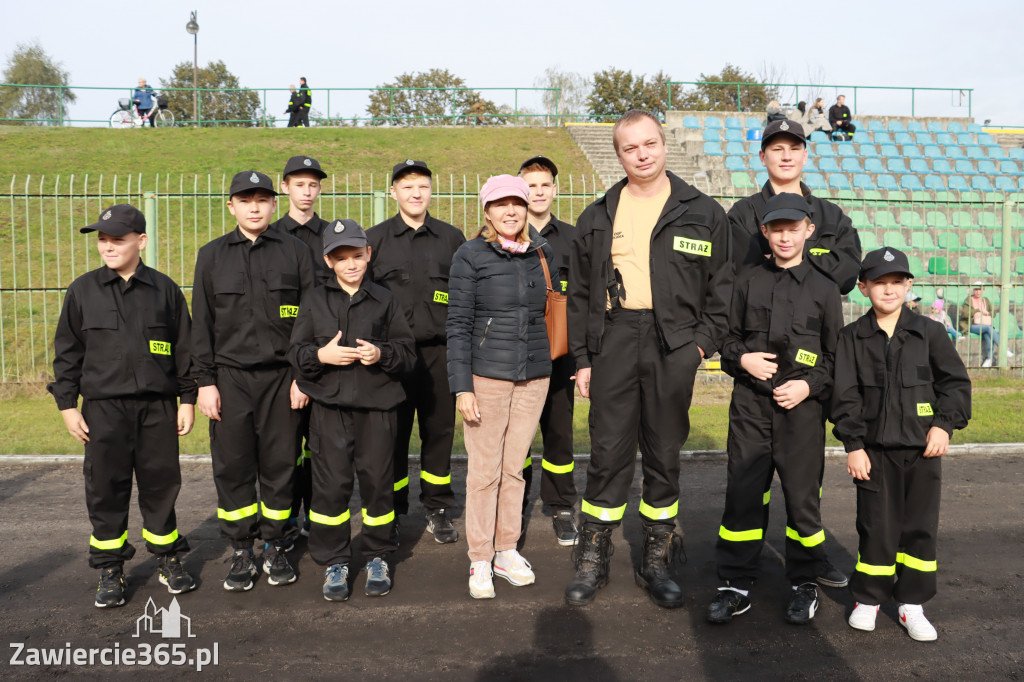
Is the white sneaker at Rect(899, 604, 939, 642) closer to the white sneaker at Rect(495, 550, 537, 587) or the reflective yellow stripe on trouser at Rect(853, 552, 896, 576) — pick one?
the reflective yellow stripe on trouser at Rect(853, 552, 896, 576)

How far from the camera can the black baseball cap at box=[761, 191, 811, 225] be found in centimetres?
393

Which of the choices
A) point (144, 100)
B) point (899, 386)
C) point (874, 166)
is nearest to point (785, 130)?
point (899, 386)

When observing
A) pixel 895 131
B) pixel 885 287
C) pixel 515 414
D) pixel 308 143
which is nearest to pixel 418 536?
pixel 515 414

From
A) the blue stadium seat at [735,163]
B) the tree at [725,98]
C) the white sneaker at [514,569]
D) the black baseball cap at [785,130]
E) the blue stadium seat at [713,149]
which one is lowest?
the white sneaker at [514,569]

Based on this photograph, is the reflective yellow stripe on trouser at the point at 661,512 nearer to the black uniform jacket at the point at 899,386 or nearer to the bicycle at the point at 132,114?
the black uniform jacket at the point at 899,386

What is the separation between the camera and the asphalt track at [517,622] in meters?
3.38

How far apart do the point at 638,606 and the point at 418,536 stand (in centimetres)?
173

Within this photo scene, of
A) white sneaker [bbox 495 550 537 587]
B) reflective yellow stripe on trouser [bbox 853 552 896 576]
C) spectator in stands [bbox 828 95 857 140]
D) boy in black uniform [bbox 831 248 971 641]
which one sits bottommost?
white sneaker [bbox 495 550 537 587]

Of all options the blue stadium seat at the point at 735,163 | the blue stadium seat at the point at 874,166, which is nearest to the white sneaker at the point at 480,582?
the blue stadium seat at the point at 735,163

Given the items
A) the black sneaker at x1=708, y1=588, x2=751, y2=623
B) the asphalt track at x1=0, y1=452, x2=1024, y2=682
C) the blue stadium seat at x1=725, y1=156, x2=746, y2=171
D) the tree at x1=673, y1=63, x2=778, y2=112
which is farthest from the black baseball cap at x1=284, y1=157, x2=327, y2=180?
the tree at x1=673, y1=63, x2=778, y2=112

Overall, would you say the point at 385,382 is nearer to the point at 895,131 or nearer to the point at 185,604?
the point at 185,604

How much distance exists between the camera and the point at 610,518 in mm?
4332

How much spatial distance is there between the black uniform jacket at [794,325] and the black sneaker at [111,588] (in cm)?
338

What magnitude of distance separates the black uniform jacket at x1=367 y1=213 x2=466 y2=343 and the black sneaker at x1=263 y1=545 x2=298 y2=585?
62.9 inches
